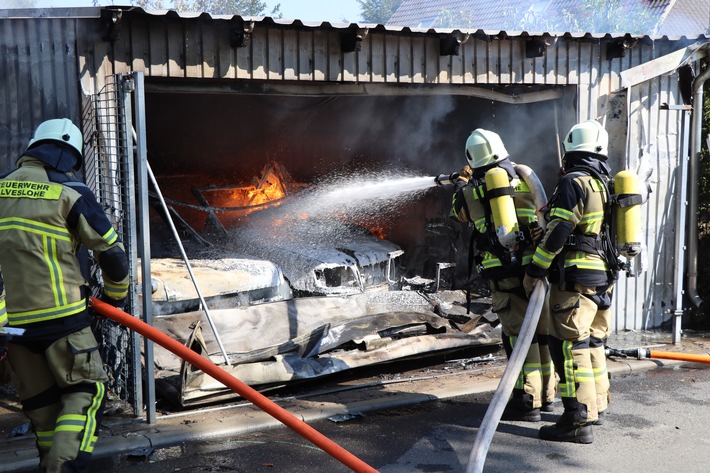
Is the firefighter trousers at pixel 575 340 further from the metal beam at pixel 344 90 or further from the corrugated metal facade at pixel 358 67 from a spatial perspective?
the metal beam at pixel 344 90

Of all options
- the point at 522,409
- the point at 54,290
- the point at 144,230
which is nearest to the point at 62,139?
the point at 54,290

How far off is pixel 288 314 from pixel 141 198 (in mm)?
2509

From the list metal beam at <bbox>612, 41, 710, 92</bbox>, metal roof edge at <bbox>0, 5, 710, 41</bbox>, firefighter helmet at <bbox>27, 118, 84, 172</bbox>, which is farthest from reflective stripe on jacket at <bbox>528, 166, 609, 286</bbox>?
metal beam at <bbox>612, 41, 710, 92</bbox>

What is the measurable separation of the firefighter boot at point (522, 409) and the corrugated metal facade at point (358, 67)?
333cm

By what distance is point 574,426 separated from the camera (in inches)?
210

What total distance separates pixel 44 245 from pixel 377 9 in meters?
32.0

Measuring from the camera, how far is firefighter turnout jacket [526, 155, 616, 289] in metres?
5.23

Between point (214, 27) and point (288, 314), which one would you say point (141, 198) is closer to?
point (214, 27)

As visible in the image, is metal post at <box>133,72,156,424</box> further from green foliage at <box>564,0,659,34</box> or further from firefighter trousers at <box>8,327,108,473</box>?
green foliage at <box>564,0,659,34</box>

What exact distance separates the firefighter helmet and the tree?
29.6m

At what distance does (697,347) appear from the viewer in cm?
813

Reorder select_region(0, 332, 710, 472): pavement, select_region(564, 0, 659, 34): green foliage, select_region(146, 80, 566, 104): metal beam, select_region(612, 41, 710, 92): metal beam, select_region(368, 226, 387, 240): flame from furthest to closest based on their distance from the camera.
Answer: select_region(564, 0, 659, 34): green foliage < select_region(368, 226, 387, 240): flame < select_region(612, 41, 710, 92): metal beam < select_region(146, 80, 566, 104): metal beam < select_region(0, 332, 710, 472): pavement

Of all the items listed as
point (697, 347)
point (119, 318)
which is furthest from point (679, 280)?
point (119, 318)

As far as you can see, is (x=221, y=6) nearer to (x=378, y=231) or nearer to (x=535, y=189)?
(x=378, y=231)
